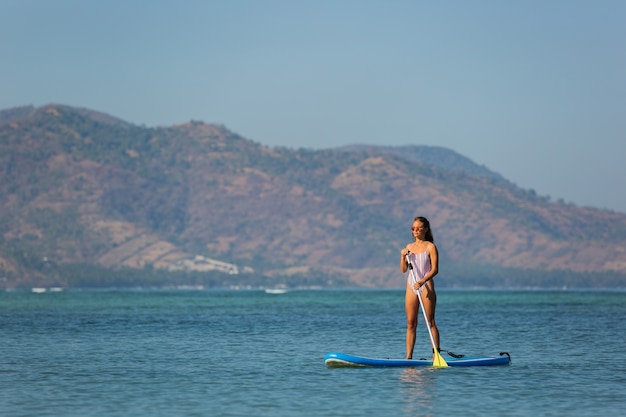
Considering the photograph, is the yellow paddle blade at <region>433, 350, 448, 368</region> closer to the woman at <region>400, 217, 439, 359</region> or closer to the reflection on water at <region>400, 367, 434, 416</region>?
the reflection on water at <region>400, 367, 434, 416</region>

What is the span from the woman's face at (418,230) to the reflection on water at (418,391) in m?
3.36

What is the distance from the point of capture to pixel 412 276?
28.2m

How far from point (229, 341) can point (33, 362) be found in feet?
41.5

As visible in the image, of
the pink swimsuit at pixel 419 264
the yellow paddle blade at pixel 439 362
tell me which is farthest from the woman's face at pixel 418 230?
the yellow paddle blade at pixel 439 362

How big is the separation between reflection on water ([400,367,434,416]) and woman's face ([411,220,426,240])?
132 inches

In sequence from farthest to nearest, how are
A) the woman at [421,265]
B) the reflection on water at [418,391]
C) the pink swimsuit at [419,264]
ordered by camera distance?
the pink swimsuit at [419,264] < the woman at [421,265] < the reflection on water at [418,391]

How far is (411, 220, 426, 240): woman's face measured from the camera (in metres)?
27.9

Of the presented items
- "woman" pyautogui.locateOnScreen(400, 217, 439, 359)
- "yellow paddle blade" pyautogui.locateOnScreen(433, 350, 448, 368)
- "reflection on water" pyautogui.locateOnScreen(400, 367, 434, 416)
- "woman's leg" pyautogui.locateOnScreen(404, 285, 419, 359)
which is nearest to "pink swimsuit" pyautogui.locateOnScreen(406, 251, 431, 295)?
"woman" pyautogui.locateOnScreen(400, 217, 439, 359)

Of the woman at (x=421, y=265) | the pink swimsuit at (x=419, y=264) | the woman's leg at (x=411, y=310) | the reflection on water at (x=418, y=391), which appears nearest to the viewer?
the reflection on water at (x=418, y=391)

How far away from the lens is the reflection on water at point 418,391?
22969 millimetres

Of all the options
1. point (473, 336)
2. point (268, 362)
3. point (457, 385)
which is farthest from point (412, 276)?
point (473, 336)

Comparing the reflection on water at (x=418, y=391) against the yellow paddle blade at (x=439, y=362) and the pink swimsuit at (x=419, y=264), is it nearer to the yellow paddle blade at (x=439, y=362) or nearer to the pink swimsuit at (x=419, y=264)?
the yellow paddle blade at (x=439, y=362)

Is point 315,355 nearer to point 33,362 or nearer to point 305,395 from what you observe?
point 33,362

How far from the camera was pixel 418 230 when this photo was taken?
2792cm
